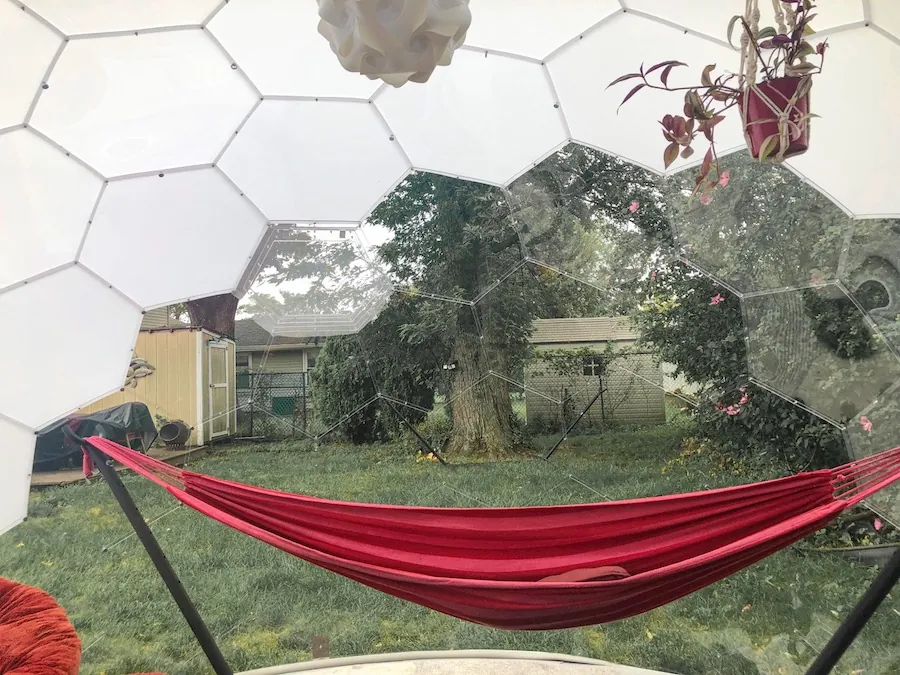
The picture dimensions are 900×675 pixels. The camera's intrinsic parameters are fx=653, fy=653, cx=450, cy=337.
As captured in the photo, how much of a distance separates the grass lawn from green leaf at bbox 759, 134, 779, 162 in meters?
1.86

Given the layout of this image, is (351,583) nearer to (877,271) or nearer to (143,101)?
(143,101)

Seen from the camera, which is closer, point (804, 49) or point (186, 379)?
point (804, 49)

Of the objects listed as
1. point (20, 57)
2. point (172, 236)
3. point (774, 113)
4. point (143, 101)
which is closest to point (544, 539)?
point (774, 113)

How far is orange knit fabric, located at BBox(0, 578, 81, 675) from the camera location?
77.4 inches

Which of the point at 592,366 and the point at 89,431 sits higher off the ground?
the point at 592,366

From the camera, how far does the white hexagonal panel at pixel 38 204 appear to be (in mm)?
2586

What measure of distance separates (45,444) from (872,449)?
366 centimetres

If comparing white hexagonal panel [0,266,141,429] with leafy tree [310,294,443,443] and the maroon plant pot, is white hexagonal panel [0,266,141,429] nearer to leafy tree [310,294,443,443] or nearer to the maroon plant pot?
leafy tree [310,294,443,443]

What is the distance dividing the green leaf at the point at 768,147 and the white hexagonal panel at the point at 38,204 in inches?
102

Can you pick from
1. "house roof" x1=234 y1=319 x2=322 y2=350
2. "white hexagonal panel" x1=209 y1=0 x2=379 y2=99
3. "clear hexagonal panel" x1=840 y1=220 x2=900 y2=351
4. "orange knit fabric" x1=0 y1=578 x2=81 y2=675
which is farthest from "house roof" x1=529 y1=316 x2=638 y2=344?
"orange knit fabric" x1=0 y1=578 x2=81 y2=675

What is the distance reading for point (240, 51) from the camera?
256 centimetres

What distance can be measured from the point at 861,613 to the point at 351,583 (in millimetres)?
2274

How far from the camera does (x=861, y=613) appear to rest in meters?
1.87

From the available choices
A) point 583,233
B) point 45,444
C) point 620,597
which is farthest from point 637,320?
point 45,444
